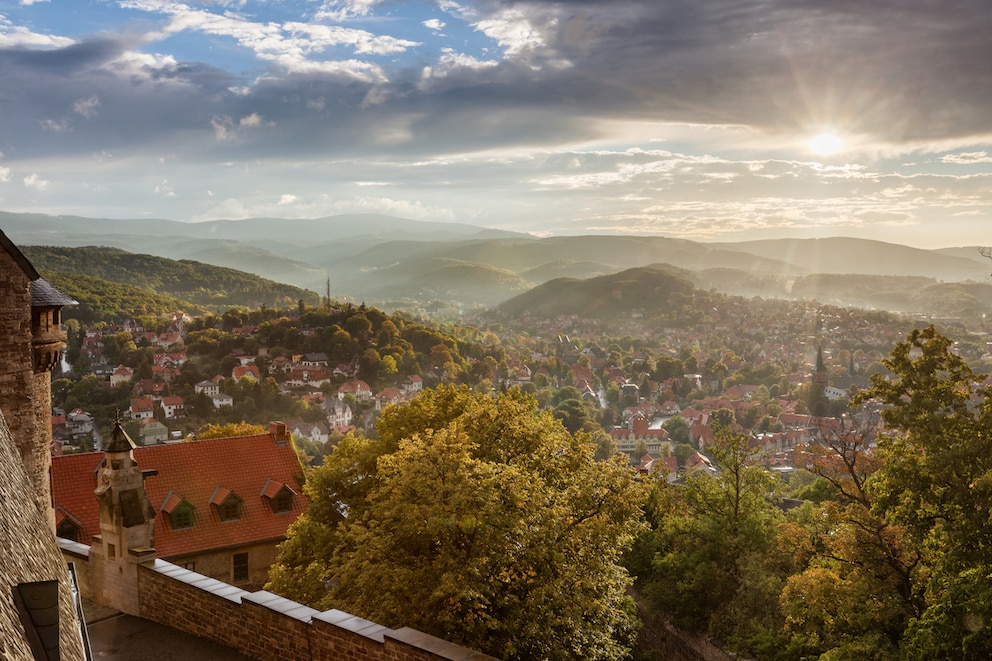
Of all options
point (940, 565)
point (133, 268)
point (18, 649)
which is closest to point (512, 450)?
point (940, 565)

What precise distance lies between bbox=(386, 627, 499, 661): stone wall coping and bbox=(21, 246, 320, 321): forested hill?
413 ft

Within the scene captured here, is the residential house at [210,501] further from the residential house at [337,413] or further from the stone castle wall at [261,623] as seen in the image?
the residential house at [337,413]

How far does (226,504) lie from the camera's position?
24812 mm

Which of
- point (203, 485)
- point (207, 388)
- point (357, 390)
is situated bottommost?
point (357, 390)

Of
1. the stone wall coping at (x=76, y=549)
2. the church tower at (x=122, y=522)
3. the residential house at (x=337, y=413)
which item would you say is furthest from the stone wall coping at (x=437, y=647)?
the residential house at (x=337, y=413)

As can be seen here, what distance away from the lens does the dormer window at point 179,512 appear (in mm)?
24016

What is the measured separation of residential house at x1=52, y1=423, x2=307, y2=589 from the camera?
930 inches

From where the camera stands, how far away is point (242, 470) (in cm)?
2606

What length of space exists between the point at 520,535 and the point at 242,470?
14771mm

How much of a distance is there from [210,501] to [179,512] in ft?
3.08

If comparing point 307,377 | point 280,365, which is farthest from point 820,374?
point 280,365

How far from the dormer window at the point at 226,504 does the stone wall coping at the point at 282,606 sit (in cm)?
1543

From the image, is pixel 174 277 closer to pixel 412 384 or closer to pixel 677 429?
pixel 412 384

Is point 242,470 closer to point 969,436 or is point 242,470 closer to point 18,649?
point 969,436
